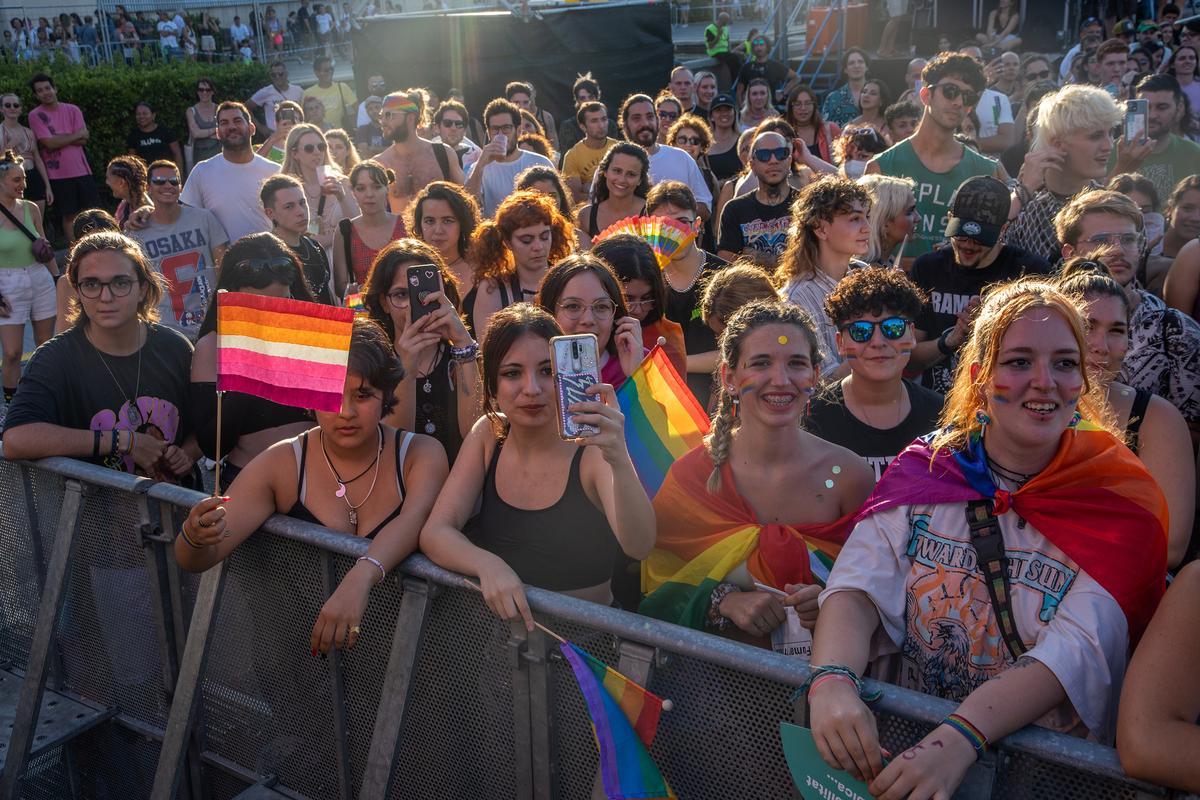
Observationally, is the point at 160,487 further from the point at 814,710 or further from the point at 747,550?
the point at 814,710

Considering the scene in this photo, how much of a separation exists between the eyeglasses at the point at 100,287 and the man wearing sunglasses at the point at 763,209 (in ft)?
12.7

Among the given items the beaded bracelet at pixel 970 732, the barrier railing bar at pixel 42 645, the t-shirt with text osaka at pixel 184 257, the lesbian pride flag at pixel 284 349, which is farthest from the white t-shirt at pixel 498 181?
the beaded bracelet at pixel 970 732

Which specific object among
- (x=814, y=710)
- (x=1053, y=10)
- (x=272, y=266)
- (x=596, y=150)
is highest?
(x=1053, y=10)

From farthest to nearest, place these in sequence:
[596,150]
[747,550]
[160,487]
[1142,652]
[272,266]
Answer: [596,150]
[272,266]
[160,487]
[747,550]
[1142,652]

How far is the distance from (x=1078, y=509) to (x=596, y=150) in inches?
308

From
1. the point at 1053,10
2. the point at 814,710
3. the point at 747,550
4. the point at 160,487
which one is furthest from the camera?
the point at 1053,10

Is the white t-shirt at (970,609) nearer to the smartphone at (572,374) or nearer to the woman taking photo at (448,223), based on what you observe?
the smartphone at (572,374)

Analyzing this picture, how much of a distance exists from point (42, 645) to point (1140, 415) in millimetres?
3901

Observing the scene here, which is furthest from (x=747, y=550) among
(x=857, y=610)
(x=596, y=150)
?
(x=596, y=150)

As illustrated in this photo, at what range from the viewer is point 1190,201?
18.6 feet

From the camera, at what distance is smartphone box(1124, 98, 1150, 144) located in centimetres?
661

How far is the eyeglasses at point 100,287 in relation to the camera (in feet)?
13.6

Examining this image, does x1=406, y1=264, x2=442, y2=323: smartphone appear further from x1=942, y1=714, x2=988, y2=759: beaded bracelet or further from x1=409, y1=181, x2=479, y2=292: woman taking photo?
x1=942, y1=714, x2=988, y2=759: beaded bracelet

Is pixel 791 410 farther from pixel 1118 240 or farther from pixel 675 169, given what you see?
pixel 675 169
